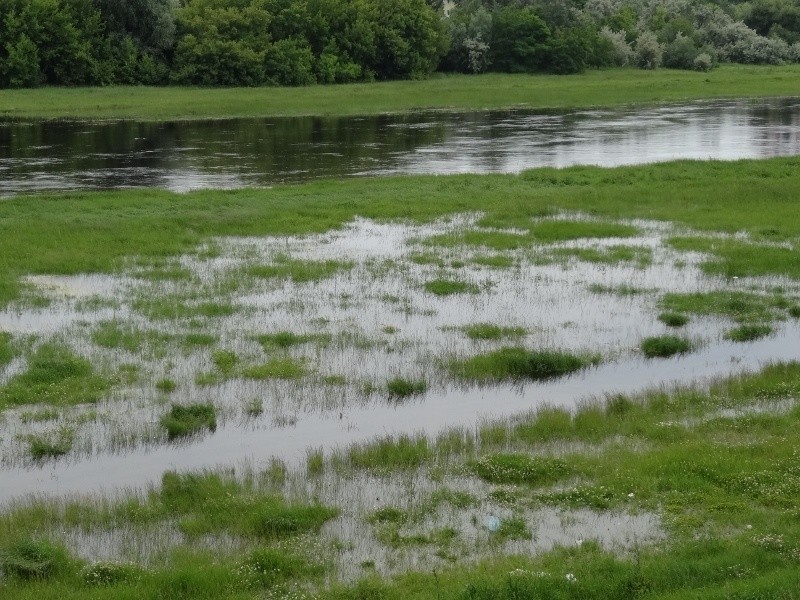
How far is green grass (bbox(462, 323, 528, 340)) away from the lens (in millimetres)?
17969

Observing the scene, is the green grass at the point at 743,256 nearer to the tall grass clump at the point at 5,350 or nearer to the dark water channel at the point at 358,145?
the tall grass clump at the point at 5,350

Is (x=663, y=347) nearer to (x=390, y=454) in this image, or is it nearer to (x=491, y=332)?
(x=491, y=332)

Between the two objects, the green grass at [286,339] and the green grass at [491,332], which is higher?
the green grass at [286,339]

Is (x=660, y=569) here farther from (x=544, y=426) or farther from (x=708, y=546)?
(x=544, y=426)

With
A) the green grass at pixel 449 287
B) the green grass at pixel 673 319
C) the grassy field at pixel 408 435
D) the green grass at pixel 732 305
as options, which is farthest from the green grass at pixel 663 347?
the green grass at pixel 449 287

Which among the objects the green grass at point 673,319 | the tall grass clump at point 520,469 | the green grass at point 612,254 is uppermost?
the green grass at point 612,254

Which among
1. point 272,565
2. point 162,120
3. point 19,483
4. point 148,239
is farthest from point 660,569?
point 162,120

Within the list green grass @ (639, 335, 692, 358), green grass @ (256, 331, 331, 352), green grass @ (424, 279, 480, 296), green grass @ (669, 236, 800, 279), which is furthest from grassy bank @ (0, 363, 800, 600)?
green grass @ (669, 236, 800, 279)

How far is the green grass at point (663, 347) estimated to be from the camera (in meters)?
17.3

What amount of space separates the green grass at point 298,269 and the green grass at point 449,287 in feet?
7.52

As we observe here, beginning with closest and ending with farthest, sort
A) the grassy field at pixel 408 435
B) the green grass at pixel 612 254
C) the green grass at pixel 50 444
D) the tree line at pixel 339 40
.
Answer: the grassy field at pixel 408 435 < the green grass at pixel 50 444 < the green grass at pixel 612 254 < the tree line at pixel 339 40

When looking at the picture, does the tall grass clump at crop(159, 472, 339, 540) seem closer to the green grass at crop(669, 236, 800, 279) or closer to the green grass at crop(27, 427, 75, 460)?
the green grass at crop(27, 427, 75, 460)

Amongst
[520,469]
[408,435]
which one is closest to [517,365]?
[408,435]

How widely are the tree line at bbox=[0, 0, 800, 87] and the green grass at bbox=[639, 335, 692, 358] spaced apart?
72.4m
